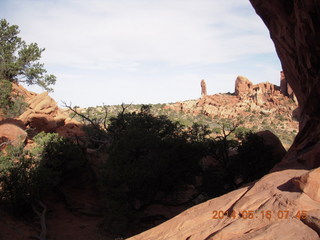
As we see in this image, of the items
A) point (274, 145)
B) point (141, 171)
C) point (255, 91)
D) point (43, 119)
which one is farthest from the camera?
point (255, 91)

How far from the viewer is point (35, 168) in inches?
615

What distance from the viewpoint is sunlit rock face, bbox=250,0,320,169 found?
10.4 m

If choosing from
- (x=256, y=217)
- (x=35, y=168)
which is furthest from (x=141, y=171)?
(x=256, y=217)

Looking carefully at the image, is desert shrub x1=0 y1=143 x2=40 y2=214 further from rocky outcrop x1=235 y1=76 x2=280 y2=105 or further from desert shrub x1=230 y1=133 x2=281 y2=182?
rocky outcrop x1=235 y1=76 x2=280 y2=105

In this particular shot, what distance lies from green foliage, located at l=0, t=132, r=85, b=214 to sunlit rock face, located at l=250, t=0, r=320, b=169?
1238 centimetres

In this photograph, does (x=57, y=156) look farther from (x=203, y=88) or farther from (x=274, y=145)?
(x=203, y=88)

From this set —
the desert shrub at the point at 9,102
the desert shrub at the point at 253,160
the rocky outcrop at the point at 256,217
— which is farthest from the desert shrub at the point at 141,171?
the desert shrub at the point at 9,102

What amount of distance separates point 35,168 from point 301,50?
1487 centimetres

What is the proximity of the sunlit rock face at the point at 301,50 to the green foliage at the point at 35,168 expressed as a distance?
12377 mm

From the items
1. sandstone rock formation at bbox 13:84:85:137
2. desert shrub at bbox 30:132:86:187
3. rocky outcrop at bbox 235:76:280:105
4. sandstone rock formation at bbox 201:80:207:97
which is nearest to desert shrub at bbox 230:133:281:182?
desert shrub at bbox 30:132:86:187

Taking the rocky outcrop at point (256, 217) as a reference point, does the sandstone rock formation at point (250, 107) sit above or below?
above

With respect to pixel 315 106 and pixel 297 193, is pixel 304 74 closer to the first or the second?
pixel 315 106

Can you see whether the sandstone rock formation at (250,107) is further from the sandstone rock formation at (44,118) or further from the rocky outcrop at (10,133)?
the rocky outcrop at (10,133)

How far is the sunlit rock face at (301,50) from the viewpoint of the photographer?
10352mm
